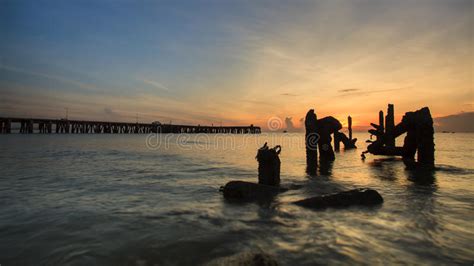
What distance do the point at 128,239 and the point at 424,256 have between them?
5.24 m

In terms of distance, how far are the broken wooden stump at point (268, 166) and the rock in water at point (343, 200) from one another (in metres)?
1.97

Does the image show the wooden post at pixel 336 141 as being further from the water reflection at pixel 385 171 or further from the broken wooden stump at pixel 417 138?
the water reflection at pixel 385 171

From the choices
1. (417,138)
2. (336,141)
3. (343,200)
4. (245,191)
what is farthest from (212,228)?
(336,141)

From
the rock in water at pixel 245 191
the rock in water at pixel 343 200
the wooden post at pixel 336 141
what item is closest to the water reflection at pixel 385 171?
the rock in water at pixel 343 200

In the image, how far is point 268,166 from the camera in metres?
9.80

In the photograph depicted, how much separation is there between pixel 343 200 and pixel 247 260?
454 cm

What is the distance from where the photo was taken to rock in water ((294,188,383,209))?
761 centimetres

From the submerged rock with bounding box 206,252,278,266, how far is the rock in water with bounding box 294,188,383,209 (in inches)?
143

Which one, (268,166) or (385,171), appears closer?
(268,166)

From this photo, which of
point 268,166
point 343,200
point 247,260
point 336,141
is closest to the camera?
point 247,260

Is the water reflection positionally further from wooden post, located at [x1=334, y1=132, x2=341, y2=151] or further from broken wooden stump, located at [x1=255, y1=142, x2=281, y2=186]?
wooden post, located at [x1=334, y1=132, x2=341, y2=151]

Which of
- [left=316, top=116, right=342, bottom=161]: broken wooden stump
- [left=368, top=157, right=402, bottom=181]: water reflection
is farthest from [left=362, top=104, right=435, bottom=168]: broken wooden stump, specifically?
[left=316, top=116, right=342, bottom=161]: broken wooden stump

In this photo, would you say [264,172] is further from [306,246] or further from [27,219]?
[27,219]

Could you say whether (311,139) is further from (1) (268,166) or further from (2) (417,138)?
(1) (268,166)
